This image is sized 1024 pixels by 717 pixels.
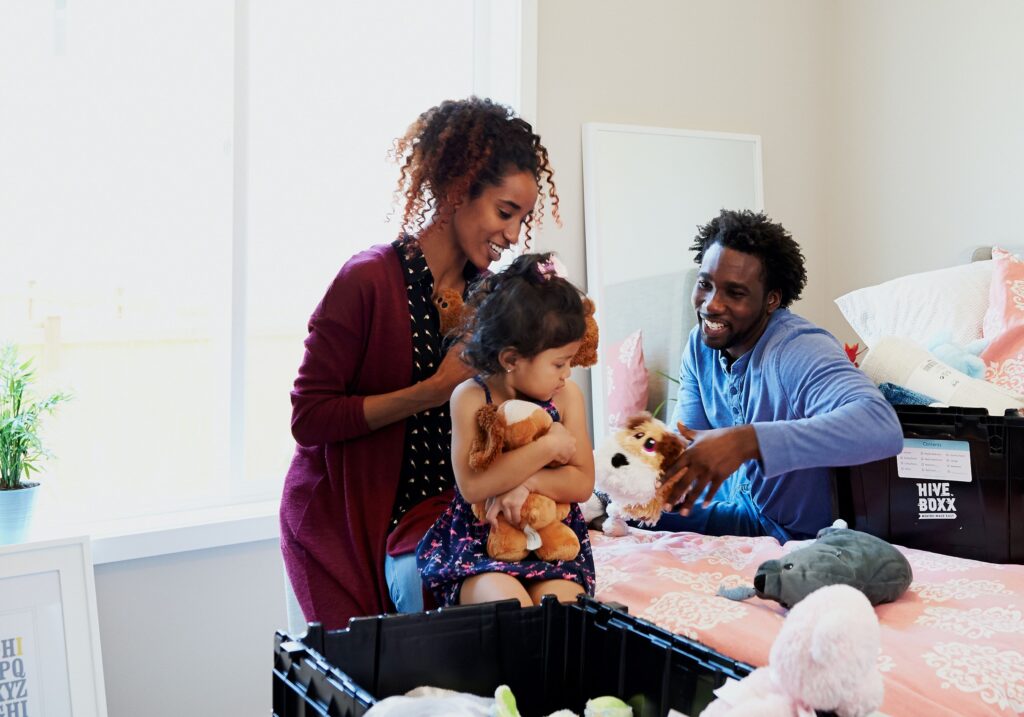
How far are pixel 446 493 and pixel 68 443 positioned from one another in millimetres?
1113

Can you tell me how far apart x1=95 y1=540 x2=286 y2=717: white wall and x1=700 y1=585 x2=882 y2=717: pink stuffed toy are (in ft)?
5.43

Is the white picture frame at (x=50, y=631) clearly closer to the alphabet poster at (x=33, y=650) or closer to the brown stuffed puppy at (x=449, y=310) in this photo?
the alphabet poster at (x=33, y=650)

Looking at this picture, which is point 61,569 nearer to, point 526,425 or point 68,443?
point 68,443

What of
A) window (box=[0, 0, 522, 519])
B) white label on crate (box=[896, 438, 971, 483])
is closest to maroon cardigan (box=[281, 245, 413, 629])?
window (box=[0, 0, 522, 519])

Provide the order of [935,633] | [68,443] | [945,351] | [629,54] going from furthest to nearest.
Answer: [629,54], [68,443], [945,351], [935,633]

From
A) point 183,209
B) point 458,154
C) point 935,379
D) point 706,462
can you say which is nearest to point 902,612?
point 706,462

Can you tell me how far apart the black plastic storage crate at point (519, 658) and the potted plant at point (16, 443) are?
110 cm

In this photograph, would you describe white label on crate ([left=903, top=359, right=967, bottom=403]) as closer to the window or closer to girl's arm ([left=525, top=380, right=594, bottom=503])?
girl's arm ([left=525, top=380, right=594, bottom=503])

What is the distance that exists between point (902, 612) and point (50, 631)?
5.15 feet

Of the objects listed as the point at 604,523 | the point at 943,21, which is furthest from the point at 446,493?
the point at 943,21

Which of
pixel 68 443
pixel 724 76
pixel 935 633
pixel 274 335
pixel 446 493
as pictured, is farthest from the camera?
pixel 724 76

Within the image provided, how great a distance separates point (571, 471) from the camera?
1.48m

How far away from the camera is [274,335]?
2.49 meters

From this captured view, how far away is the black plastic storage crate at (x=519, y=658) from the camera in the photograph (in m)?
1.05
